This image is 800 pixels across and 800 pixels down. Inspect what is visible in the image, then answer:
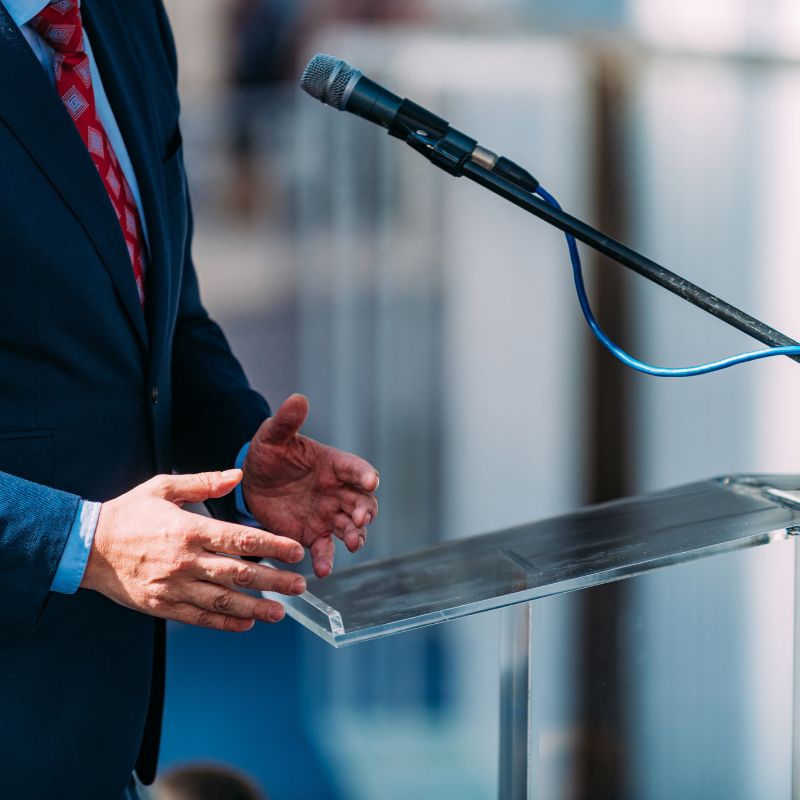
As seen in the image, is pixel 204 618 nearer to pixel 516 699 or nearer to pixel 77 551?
pixel 77 551

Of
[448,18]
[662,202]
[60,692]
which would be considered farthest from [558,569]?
[448,18]

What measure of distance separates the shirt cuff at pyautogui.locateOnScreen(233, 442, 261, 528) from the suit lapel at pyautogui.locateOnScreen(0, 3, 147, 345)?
262mm

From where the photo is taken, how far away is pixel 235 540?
82 centimetres

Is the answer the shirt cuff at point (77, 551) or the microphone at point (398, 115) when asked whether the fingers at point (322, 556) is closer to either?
the shirt cuff at point (77, 551)

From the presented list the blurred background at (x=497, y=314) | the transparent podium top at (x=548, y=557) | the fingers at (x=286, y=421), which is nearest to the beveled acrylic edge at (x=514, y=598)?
the transparent podium top at (x=548, y=557)

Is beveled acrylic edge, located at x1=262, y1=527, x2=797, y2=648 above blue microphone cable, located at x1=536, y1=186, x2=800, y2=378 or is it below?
below

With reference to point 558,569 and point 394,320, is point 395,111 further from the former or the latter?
point 394,320

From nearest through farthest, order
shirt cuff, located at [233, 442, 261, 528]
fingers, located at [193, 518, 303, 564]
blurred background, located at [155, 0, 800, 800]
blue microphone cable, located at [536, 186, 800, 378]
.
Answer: fingers, located at [193, 518, 303, 564] < blue microphone cable, located at [536, 186, 800, 378] < shirt cuff, located at [233, 442, 261, 528] < blurred background, located at [155, 0, 800, 800]

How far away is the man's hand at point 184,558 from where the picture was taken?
2.71 ft

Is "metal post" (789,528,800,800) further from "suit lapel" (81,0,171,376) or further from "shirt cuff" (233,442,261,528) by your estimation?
"suit lapel" (81,0,171,376)

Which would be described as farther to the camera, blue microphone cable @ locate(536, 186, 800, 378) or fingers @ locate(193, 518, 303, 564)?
blue microphone cable @ locate(536, 186, 800, 378)

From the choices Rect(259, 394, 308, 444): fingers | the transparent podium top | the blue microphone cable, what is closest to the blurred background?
the transparent podium top

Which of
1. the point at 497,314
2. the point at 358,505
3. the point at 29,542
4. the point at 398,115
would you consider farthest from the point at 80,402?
the point at 497,314

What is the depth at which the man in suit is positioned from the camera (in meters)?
0.86
